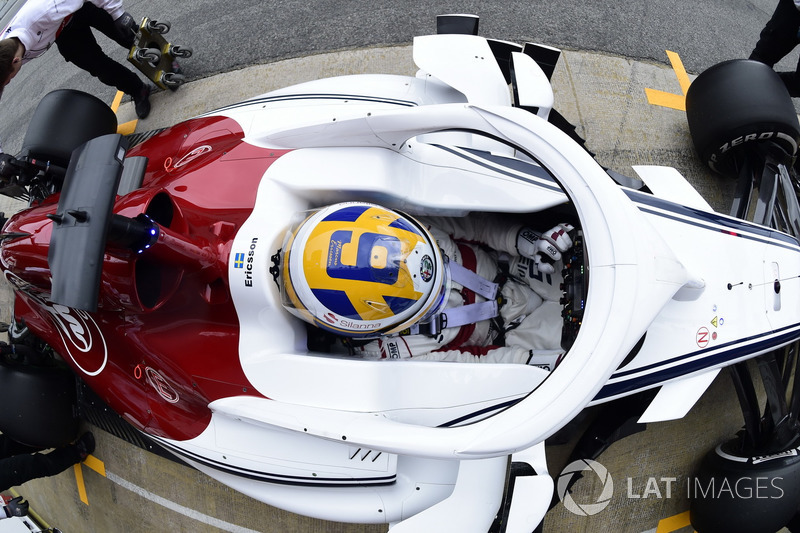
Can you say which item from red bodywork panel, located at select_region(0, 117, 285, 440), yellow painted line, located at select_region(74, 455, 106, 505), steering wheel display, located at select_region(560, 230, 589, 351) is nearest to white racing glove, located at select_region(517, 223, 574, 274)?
steering wheel display, located at select_region(560, 230, 589, 351)

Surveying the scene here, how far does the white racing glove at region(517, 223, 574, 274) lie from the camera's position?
6.31 ft

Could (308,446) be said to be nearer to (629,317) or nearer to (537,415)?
(537,415)

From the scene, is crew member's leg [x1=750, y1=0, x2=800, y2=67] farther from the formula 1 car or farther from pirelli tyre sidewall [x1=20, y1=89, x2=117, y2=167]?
pirelli tyre sidewall [x1=20, y1=89, x2=117, y2=167]

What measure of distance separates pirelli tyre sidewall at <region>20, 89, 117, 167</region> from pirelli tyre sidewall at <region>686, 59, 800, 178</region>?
10.8 ft

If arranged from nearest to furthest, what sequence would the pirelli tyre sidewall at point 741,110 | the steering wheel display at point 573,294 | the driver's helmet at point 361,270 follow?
the driver's helmet at point 361,270 < the steering wheel display at point 573,294 < the pirelli tyre sidewall at point 741,110

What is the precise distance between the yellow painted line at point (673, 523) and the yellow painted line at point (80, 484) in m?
3.62

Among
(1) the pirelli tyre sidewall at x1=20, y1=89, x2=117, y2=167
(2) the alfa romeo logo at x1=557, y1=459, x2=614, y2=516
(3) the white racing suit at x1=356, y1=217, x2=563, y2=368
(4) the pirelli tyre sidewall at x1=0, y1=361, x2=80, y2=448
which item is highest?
(1) the pirelli tyre sidewall at x1=20, y1=89, x2=117, y2=167

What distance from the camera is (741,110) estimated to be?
2.40 metres

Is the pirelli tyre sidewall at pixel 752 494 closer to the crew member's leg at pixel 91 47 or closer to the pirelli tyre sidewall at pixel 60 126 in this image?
the pirelli tyre sidewall at pixel 60 126

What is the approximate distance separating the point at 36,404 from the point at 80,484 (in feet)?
3.24

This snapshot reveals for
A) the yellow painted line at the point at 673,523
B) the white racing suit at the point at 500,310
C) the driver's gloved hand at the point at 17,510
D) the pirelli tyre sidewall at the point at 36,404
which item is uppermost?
the white racing suit at the point at 500,310

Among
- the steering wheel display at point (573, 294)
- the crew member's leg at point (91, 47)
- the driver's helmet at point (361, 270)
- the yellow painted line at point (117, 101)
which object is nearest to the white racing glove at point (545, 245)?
the steering wheel display at point (573, 294)

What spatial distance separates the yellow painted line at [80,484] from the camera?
321 cm

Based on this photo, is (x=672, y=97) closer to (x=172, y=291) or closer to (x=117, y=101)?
(x=172, y=291)
